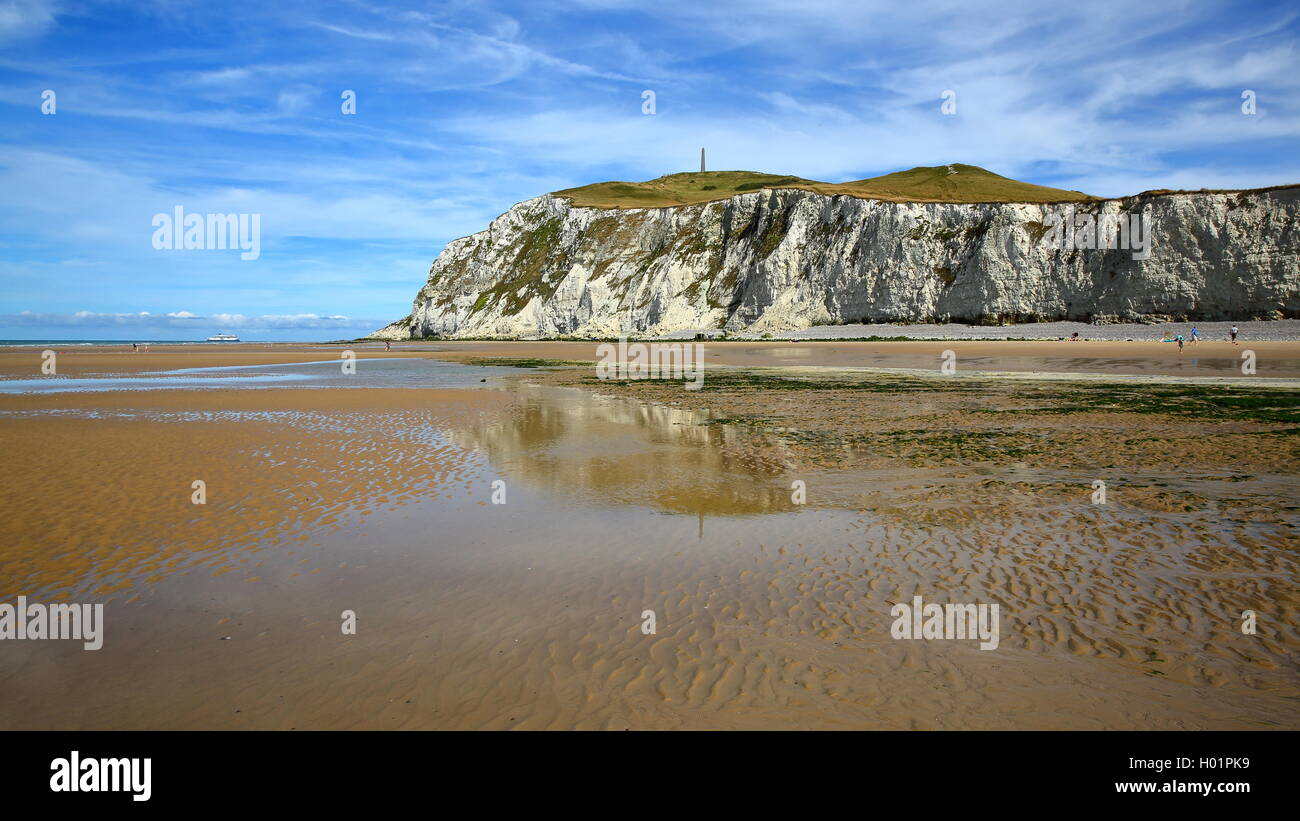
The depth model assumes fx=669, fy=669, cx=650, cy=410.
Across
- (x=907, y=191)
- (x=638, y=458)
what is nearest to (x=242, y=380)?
(x=638, y=458)

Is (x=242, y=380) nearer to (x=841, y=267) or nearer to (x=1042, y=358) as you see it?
(x=1042, y=358)

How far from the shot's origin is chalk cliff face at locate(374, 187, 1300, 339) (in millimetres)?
56969

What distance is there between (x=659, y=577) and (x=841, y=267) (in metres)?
74.1

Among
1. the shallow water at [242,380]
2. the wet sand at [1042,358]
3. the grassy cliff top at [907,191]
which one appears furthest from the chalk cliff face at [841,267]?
the shallow water at [242,380]

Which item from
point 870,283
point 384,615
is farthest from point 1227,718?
point 870,283

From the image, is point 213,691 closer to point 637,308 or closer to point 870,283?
point 870,283

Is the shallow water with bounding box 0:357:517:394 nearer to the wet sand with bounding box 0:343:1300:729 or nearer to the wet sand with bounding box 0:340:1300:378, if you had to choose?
the wet sand with bounding box 0:340:1300:378

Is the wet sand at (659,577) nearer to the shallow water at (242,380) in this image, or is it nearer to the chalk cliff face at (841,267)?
the shallow water at (242,380)

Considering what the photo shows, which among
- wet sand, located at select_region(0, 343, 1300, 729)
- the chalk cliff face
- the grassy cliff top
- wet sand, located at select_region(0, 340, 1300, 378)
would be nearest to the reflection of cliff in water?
wet sand, located at select_region(0, 343, 1300, 729)

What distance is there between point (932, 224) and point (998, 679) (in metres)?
75.2

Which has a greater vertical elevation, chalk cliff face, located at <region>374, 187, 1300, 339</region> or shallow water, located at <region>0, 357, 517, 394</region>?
chalk cliff face, located at <region>374, 187, 1300, 339</region>

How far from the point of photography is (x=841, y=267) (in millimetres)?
75625

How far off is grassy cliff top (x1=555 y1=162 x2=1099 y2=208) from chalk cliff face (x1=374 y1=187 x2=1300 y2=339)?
189 inches
